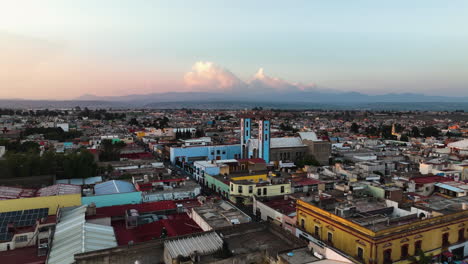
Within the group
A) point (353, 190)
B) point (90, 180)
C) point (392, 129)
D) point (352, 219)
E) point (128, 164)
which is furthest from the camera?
point (392, 129)

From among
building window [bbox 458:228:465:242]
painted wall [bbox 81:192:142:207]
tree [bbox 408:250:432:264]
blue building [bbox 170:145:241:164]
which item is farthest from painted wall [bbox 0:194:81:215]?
blue building [bbox 170:145:241:164]

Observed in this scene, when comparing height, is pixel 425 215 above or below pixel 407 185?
above

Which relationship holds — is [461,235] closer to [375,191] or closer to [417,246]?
[417,246]

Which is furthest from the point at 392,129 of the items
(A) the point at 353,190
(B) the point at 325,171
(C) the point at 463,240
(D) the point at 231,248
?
(D) the point at 231,248

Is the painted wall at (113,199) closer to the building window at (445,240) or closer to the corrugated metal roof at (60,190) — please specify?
the corrugated metal roof at (60,190)

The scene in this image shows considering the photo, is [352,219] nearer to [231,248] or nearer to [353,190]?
[231,248]

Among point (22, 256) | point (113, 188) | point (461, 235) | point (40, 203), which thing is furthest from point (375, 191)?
point (40, 203)
